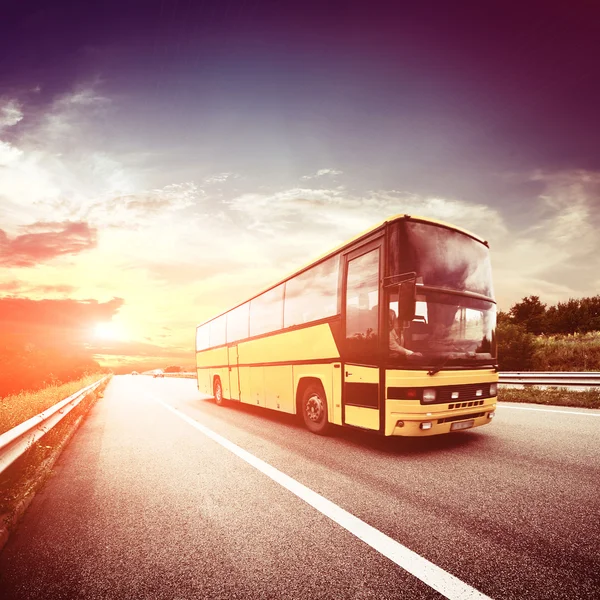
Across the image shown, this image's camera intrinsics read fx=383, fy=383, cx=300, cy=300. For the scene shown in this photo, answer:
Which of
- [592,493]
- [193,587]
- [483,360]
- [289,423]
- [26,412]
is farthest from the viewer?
[289,423]

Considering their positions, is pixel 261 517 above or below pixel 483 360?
below

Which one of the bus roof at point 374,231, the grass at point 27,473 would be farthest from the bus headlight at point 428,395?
the grass at point 27,473

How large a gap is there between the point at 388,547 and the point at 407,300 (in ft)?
9.47

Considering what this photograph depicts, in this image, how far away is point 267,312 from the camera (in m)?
9.59

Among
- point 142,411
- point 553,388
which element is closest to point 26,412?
point 142,411

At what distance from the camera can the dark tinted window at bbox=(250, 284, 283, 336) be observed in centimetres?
891

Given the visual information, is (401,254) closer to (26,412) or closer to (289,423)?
(289,423)

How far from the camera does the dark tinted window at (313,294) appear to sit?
687 centimetres

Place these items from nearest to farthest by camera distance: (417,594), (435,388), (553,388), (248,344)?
(417,594)
(435,388)
(248,344)
(553,388)

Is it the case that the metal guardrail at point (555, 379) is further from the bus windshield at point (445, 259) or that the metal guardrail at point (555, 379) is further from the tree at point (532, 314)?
the tree at point (532, 314)

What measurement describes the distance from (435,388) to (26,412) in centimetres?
783

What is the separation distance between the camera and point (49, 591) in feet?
8.04

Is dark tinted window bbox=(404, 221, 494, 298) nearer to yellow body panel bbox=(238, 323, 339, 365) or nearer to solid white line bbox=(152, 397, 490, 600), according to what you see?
yellow body panel bbox=(238, 323, 339, 365)

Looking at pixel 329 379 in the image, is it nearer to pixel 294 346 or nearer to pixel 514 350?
pixel 294 346
